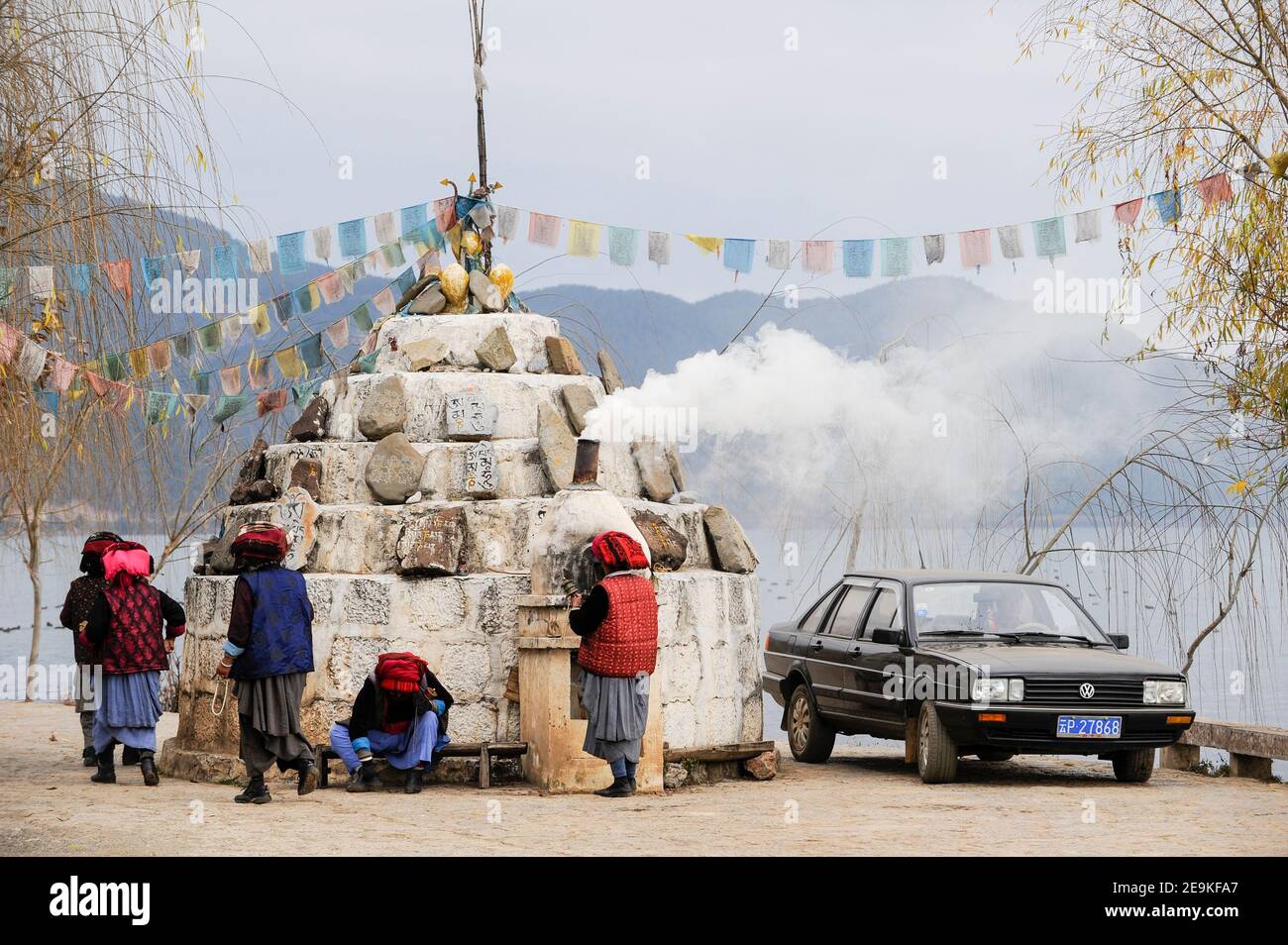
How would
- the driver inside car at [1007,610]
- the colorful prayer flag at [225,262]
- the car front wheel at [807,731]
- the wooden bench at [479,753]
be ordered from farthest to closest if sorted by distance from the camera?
1. the car front wheel at [807,731]
2. the colorful prayer flag at [225,262]
3. the driver inside car at [1007,610]
4. the wooden bench at [479,753]

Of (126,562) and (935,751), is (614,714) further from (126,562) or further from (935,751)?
(126,562)

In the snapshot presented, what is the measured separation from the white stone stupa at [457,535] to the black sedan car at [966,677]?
2.71ft

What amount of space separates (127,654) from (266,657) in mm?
1816

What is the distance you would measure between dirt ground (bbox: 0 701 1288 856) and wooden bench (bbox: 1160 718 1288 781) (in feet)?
0.73

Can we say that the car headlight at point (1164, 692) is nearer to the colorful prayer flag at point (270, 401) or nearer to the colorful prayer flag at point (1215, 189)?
the colorful prayer flag at point (1215, 189)

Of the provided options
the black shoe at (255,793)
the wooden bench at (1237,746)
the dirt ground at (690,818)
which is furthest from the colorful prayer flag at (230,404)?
the wooden bench at (1237,746)

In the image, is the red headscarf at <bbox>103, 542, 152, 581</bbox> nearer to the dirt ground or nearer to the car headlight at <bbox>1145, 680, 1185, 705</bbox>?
the dirt ground

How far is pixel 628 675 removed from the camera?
33.6 ft

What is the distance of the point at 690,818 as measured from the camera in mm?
9477

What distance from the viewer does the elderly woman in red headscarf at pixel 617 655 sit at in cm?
1022

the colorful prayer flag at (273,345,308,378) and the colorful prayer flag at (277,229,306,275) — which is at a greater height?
the colorful prayer flag at (277,229,306,275)

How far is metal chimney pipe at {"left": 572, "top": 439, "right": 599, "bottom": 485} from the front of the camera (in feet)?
37.3

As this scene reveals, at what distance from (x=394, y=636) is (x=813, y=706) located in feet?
12.5

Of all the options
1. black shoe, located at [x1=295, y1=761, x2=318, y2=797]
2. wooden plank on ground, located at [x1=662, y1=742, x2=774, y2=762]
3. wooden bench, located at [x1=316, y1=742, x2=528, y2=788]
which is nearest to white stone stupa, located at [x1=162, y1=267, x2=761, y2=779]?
wooden plank on ground, located at [x1=662, y1=742, x2=774, y2=762]
